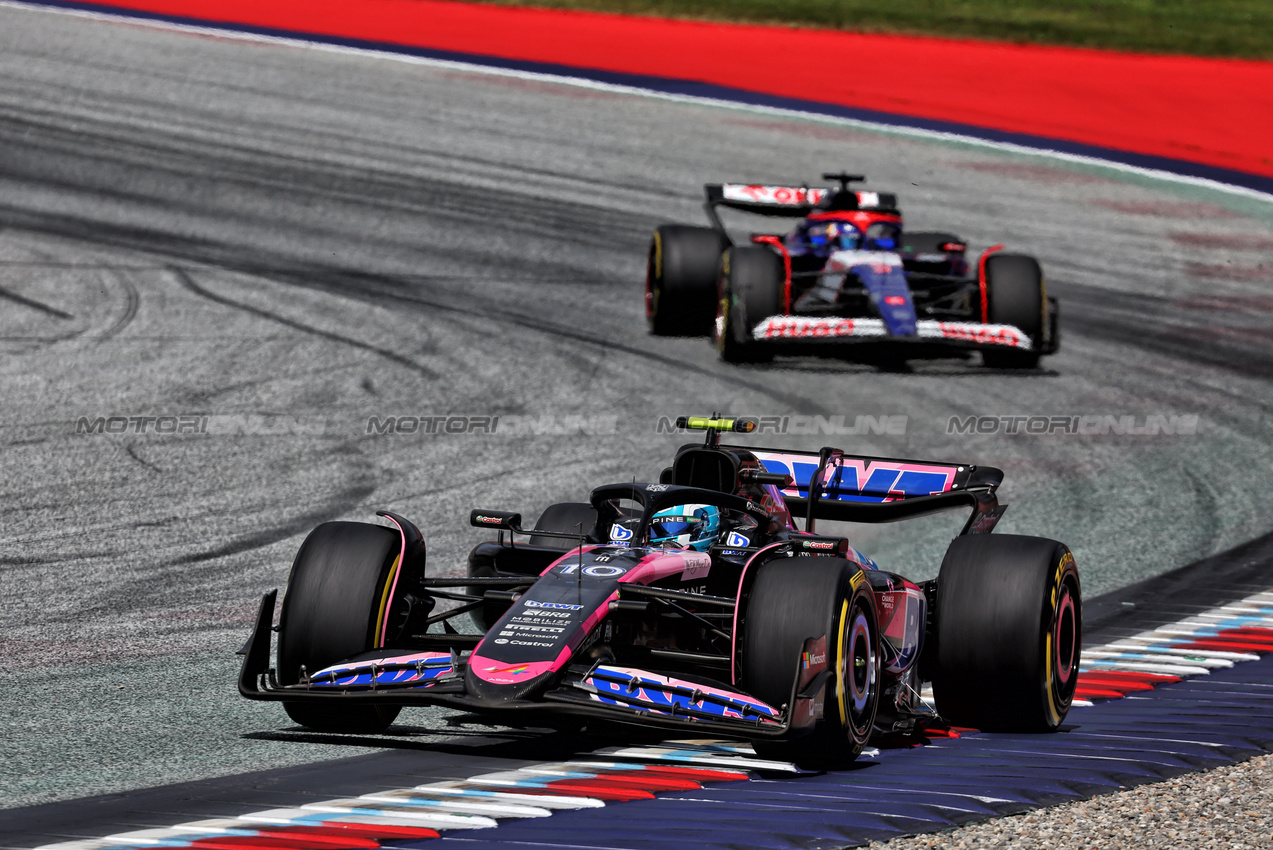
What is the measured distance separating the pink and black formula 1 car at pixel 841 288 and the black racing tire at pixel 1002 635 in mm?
7808

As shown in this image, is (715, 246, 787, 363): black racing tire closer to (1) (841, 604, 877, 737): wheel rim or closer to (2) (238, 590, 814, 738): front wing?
(1) (841, 604, 877, 737): wheel rim

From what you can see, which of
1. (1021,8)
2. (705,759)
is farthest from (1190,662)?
(1021,8)

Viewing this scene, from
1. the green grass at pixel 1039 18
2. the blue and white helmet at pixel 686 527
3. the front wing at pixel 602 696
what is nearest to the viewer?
the front wing at pixel 602 696

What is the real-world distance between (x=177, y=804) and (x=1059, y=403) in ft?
36.3

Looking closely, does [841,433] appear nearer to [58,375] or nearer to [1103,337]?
[1103,337]

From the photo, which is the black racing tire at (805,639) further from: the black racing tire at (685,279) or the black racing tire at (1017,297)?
the black racing tire at (685,279)

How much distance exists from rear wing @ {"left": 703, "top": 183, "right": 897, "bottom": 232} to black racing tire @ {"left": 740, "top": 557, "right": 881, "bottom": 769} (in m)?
10.3

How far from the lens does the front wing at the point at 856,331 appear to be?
15.8m

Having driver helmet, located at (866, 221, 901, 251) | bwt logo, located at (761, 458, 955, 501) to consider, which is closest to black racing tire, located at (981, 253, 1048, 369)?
driver helmet, located at (866, 221, 901, 251)

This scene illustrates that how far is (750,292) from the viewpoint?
16.3 m

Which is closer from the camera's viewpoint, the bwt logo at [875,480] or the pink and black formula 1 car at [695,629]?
the pink and black formula 1 car at [695,629]

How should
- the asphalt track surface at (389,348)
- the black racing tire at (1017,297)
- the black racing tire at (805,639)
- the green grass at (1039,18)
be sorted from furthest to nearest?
the green grass at (1039,18) < the black racing tire at (1017,297) < the asphalt track surface at (389,348) < the black racing tire at (805,639)

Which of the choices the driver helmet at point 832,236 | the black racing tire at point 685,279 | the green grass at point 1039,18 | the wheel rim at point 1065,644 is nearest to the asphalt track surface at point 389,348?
the black racing tire at point 685,279

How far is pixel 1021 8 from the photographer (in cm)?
3641
